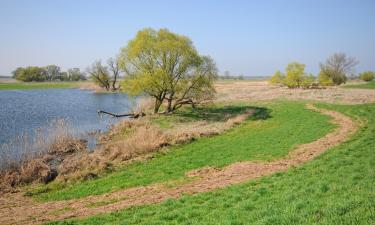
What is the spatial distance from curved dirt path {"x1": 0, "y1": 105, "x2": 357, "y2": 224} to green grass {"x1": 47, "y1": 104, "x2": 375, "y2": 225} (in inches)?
38.6

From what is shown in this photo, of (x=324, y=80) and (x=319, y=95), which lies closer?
(x=319, y=95)

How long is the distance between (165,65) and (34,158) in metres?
21.9

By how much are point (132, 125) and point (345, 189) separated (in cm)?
2715

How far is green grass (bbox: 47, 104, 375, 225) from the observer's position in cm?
791

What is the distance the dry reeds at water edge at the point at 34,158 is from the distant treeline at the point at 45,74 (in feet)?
428

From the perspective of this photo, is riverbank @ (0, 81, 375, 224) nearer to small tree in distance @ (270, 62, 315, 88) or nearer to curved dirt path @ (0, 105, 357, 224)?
curved dirt path @ (0, 105, 357, 224)

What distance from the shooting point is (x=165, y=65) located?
41.8 m

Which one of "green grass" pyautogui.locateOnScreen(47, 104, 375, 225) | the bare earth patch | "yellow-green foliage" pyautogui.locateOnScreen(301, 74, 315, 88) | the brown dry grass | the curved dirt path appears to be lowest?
the brown dry grass

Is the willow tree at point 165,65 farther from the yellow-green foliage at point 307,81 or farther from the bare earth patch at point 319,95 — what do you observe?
the yellow-green foliage at point 307,81

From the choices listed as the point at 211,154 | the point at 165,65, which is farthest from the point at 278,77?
the point at 211,154

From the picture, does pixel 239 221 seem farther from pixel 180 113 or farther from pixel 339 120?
pixel 180 113

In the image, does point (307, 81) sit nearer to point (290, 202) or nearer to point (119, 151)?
point (119, 151)

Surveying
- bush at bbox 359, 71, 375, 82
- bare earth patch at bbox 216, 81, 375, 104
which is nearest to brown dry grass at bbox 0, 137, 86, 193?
bare earth patch at bbox 216, 81, 375, 104

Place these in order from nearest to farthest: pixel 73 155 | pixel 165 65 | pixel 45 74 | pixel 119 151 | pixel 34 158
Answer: pixel 34 158 → pixel 119 151 → pixel 73 155 → pixel 165 65 → pixel 45 74
